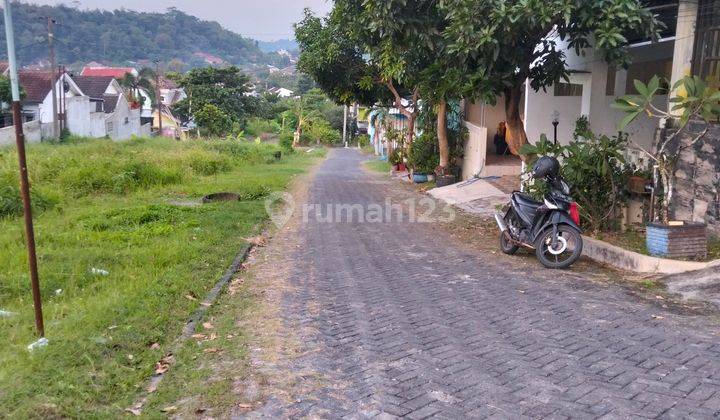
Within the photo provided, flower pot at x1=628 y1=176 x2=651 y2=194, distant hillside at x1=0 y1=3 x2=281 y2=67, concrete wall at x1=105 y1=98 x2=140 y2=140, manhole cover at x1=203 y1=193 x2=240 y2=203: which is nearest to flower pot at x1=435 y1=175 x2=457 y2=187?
manhole cover at x1=203 y1=193 x2=240 y2=203

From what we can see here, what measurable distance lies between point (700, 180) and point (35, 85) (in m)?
41.4

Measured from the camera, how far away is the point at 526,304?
5.93 metres

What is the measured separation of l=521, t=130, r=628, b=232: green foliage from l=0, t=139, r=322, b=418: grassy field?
4.87 meters

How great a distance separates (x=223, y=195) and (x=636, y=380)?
11.8 meters

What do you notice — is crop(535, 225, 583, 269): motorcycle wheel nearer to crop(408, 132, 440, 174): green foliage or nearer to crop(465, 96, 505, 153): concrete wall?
crop(408, 132, 440, 174): green foliage

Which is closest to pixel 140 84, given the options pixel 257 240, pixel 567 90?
pixel 567 90

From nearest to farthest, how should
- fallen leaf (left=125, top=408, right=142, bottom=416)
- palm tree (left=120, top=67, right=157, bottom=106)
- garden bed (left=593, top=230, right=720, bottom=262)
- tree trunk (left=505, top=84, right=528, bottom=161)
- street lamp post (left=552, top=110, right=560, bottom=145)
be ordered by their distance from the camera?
fallen leaf (left=125, top=408, right=142, bottom=416)
garden bed (left=593, top=230, right=720, bottom=262)
tree trunk (left=505, top=84, right=528, bottom=161)
street lamp post (left=552, top=110, right=560, bottom=145)
palm tree (left=120, top=67, right=157, bottom=106)

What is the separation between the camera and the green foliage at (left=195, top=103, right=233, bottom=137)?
148 feet

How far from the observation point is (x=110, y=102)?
1847 inches

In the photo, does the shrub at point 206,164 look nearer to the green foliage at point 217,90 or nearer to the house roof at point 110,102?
the green foliage at point 217,90

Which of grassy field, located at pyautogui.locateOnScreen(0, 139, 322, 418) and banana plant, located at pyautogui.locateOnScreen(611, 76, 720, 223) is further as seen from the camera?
banana plant, located at pyautogui.locateOnScreen(611, 76, 720, 223)

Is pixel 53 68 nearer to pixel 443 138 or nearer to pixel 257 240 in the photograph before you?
pixel 443 138

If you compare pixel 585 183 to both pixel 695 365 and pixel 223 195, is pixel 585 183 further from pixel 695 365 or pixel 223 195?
pixel 223 195

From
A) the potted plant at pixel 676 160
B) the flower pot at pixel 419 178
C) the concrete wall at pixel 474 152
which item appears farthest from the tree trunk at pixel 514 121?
the flower pot at pixel 419 178
